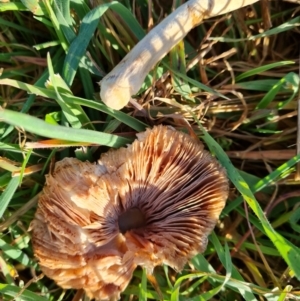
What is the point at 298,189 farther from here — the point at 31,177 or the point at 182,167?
the point at 31,177

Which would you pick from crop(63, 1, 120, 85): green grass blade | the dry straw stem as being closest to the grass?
crop(63, 1, 120, 85): green grass blade

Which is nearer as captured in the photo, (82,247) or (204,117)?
(82,247)

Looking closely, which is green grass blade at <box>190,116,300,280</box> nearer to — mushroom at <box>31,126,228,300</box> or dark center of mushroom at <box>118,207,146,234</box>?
mushroom at <box>31,126,228,300</box>

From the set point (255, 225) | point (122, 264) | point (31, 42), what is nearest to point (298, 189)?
point (255, 225)

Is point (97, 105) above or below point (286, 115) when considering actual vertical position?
above

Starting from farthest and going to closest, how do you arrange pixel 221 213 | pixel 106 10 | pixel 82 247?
pixel 221 213
pixel 106 10
pixel 82 247

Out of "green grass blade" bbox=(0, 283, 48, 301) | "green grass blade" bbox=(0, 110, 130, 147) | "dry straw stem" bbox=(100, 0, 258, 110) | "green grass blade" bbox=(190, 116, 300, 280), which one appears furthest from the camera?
"green grass blade" bbox=(0, 283, 48, 301)

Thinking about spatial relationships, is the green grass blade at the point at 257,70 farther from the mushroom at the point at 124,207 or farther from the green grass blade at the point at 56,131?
the green grass blade at the point at 56,131

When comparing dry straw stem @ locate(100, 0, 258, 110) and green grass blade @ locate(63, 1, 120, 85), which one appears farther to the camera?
green grass blade @ locate(63, 1, 120, 85)
